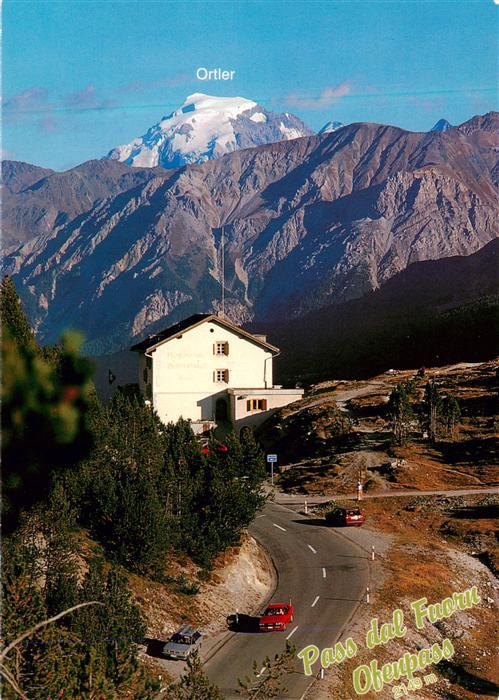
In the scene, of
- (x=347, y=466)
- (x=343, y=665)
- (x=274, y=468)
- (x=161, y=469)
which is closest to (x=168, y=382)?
(x=274, y=468)

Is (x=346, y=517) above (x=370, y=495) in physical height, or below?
below

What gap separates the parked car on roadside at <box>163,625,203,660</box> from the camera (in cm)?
2642

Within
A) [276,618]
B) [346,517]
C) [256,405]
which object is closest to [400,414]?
[256,405]

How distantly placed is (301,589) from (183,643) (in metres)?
9.40

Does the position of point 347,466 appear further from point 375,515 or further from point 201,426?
point 201,426

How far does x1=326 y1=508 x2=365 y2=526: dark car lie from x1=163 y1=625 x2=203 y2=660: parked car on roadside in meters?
19.3

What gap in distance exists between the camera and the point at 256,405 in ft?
250

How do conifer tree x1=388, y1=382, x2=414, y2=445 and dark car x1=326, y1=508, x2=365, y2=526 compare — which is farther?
conifer tree x1=388, y1=382, x2=414, y2=445

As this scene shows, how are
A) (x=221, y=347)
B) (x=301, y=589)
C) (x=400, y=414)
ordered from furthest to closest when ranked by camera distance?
(x=221, y=347), (x=400, y=414), (x=301, y=589)

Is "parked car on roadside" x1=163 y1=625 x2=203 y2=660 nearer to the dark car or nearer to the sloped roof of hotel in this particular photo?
the dark car

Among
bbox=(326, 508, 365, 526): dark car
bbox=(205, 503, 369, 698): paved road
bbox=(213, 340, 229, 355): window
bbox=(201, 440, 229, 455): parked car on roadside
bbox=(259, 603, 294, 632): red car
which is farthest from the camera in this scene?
bbox=(213, 340, 229, 355): window

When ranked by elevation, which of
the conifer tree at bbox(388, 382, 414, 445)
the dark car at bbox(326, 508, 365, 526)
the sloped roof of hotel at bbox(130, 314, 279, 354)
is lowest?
the dark car at bbox(326, 508, 365, 526)

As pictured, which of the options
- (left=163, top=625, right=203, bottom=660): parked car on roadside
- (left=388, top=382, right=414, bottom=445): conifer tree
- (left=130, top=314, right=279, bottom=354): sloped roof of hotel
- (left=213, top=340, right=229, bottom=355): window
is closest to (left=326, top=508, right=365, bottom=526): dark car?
(left=388, top=382, right=414, bottom=445): conifer tree

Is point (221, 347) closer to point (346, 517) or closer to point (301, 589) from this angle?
point (346, 517)
